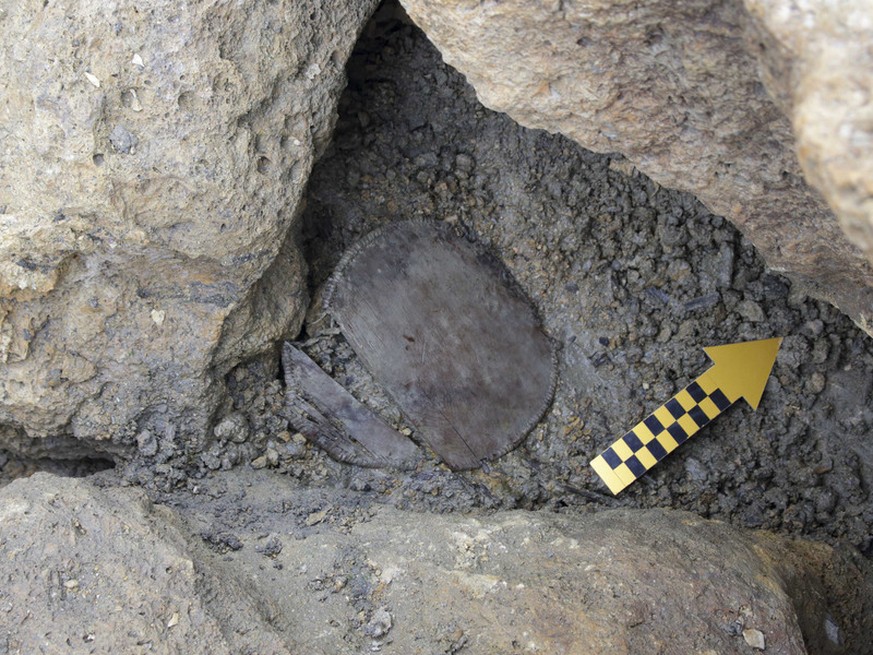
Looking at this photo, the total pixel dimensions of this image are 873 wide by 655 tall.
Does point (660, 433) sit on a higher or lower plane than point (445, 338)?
lower

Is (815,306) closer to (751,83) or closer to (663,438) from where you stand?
(663,438)

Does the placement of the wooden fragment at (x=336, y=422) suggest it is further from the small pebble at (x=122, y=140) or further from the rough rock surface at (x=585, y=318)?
the small pebble at (x=122, y=140)

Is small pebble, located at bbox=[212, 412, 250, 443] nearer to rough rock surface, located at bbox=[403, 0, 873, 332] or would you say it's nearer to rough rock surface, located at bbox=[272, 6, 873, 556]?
rough rock surface, located at bbox=[272, 6, 873, 556]

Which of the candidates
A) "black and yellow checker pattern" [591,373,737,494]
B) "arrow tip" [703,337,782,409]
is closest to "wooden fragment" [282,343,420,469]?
"black and yellow checker pattern" [591,373,737,494]

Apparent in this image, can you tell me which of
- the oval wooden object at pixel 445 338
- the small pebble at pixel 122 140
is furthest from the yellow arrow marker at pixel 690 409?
the small pebble at pixel 122 140

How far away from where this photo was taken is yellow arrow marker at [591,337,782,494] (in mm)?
2268

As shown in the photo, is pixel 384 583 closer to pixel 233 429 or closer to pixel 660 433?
pixel 233 429

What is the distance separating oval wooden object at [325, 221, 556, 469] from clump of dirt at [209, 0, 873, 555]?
5 centimetres

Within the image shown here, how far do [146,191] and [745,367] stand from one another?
61.1 inches

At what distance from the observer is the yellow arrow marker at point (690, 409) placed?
2.27m

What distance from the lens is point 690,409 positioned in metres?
2.29

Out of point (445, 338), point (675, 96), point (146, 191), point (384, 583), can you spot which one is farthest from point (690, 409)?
point (146, 191)

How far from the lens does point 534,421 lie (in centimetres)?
233

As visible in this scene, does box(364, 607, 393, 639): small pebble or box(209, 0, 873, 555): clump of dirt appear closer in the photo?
box(364, 607, 393, 639): small pebble
